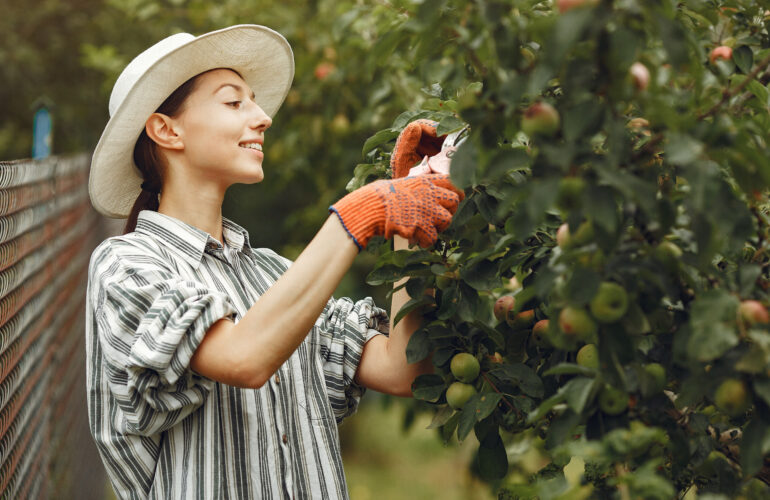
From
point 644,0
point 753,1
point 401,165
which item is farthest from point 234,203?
point 644,0

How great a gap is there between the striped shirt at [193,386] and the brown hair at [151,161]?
5.8 inches

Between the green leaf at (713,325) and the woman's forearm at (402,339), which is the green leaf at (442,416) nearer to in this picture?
the woman's forearm at (402,339)

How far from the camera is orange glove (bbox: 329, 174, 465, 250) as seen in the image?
1.36m

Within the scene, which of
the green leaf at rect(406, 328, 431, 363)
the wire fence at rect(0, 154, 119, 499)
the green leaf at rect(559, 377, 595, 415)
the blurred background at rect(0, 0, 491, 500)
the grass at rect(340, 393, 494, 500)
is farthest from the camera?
the grass at rect(340, 393, 494, 500)

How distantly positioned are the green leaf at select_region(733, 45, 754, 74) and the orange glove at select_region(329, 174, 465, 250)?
0.61 metres

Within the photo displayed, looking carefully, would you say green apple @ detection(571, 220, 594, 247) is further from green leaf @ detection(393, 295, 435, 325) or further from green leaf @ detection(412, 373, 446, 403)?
green leaf @ detection(412, 373, 446, 403)

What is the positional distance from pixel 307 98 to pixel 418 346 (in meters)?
2.72

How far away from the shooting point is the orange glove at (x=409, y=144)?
158 cm

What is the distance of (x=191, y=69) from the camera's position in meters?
1.75

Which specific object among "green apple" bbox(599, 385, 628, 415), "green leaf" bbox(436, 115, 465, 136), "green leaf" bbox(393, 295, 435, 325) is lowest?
"green leaf" bbox(393, 295, 435, 325)

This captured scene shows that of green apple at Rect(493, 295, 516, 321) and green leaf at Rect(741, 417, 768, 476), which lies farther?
green apple at Rect(493, 295, 516, 321)

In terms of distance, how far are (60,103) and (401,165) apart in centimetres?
618

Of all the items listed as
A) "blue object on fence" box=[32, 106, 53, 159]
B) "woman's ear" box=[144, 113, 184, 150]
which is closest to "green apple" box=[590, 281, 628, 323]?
"woman's ear" box=[144, 113, 184, 150]

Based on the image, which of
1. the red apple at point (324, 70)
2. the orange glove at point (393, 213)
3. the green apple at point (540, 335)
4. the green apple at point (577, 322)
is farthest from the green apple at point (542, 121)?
the red apple at point (324, 70)
